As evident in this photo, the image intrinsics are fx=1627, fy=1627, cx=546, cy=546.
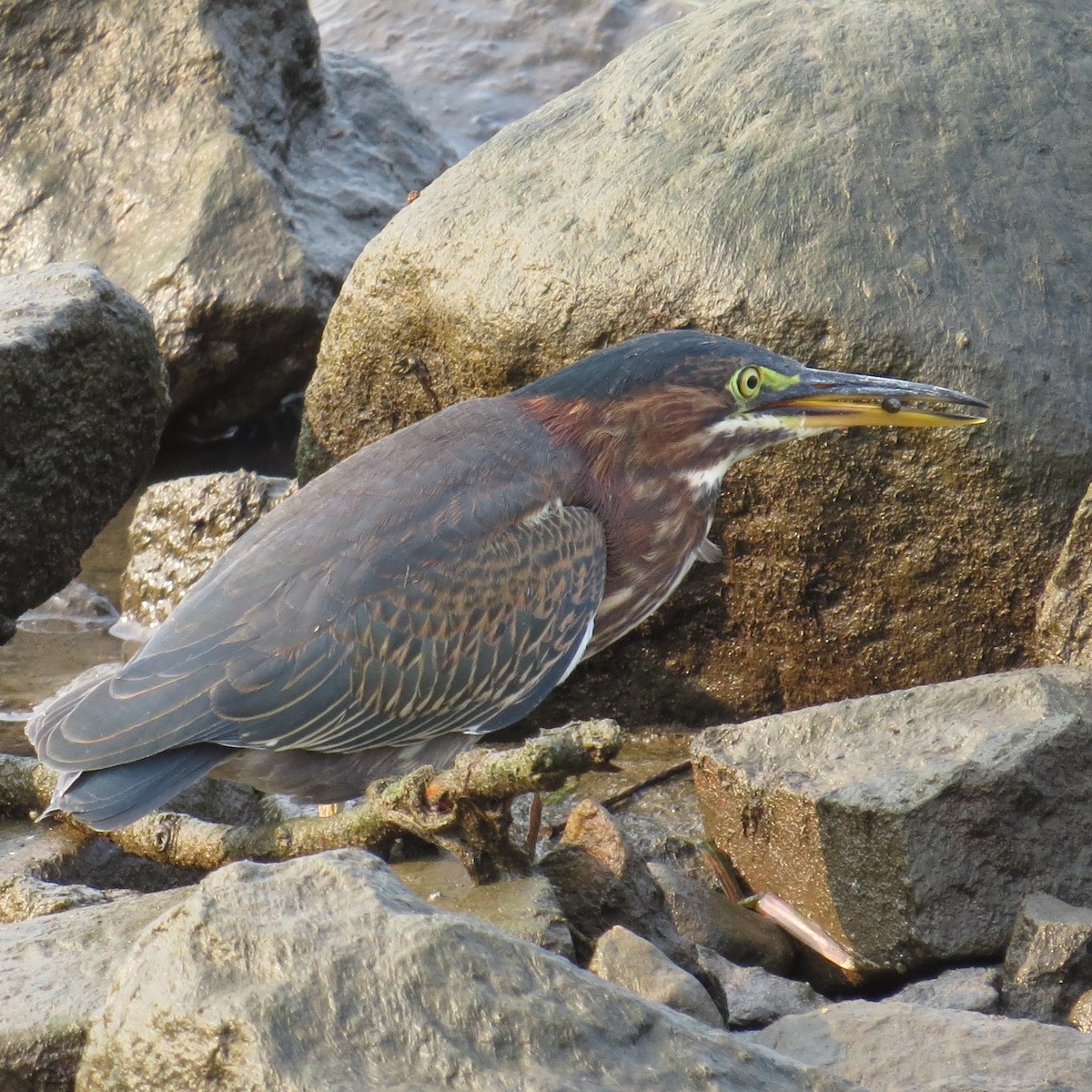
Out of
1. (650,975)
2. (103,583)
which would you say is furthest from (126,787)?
(103,583)

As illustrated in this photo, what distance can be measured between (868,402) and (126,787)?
2.30 m

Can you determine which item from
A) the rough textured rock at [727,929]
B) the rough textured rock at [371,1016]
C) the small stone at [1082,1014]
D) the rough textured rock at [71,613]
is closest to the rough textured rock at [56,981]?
the rough textured rock at [371,1016]

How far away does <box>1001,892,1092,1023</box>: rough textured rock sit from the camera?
12.0 feet

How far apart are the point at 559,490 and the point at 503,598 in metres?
0.40

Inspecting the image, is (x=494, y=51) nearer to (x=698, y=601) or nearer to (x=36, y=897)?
(x=698, y=601)

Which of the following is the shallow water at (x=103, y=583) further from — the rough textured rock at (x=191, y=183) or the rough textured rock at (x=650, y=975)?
the rough textured rock at (x=650, y=975)

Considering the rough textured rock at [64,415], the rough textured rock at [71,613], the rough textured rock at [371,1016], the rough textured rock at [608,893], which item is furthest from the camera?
the rough textured rock at [71,613]

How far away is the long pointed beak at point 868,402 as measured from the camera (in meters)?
4.66

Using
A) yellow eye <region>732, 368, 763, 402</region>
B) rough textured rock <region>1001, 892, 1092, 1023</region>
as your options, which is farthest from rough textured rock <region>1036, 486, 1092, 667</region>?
rough textured rock <region>1001, 892, 1092, 1023</region>

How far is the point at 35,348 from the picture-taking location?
5.27 m

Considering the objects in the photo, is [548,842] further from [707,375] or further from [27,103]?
[27,103]

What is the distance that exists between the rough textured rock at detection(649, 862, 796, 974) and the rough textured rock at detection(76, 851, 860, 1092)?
172cm

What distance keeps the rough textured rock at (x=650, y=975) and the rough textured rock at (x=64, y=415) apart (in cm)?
298

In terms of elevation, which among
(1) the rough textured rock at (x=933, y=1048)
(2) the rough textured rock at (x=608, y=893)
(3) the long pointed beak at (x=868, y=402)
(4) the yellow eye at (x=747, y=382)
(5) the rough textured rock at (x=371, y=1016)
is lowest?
(2) the rough textured rock at (x=608, y=893)
